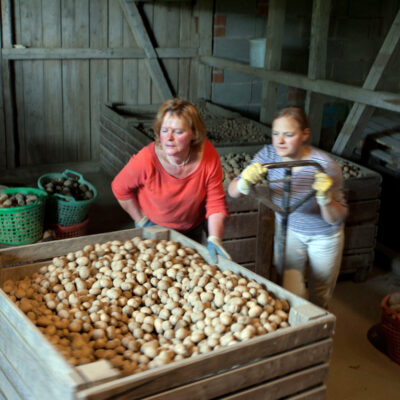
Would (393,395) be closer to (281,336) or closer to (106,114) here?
(281,336)

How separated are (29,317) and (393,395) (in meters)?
2.11

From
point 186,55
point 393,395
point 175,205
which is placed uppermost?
point 186,55

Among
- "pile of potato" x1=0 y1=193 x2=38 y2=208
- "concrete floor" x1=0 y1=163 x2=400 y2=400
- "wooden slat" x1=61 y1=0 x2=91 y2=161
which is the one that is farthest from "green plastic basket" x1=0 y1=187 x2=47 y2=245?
"wooden slat" x1=61 y1=0 x2=91 y2=161

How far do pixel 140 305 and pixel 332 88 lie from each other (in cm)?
305

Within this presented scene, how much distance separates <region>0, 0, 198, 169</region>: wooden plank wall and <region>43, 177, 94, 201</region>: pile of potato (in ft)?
7.11

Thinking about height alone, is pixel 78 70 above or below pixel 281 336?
above

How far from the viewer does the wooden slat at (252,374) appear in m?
1.74

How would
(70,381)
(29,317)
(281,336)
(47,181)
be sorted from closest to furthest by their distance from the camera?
1. (70,381)
2. (281,336)
3. (29,317)
4. (47,181)

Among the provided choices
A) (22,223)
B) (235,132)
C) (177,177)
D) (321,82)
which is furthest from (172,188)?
(235,132)

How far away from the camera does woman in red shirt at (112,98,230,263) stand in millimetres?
2672

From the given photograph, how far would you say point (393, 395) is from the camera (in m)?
3.16

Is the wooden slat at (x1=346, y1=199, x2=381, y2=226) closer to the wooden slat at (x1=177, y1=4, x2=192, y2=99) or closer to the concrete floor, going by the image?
the concrete floor

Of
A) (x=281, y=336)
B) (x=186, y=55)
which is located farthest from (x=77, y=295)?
(x=186, y=55)

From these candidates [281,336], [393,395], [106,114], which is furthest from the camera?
[106,114]
